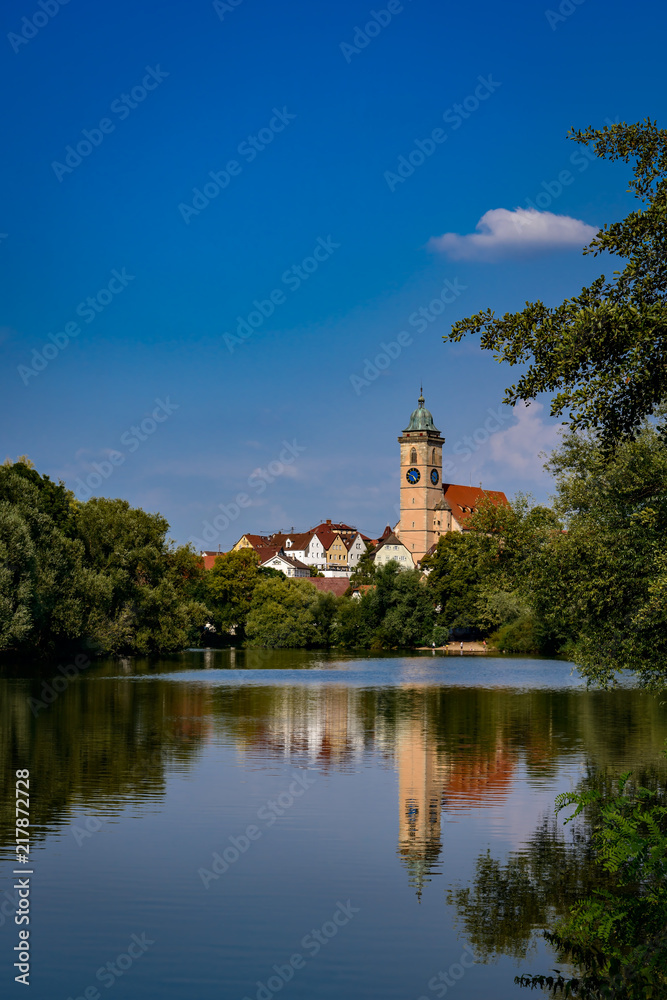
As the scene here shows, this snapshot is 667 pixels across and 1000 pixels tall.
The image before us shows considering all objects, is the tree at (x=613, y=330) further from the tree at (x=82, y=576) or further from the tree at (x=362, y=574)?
the tree at (x=362, y=574)

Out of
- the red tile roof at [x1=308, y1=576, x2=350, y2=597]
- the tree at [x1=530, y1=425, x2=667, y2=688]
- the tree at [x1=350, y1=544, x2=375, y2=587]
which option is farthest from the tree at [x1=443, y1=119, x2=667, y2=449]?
the red tile roof at [x1=308, y1=576, x2=350, y2=597]

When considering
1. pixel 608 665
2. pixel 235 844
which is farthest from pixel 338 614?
pixel 235 844

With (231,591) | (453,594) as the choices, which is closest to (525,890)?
(453,594)

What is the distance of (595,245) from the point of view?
1441cm

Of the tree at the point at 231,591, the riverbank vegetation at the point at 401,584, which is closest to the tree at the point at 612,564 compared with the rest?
the riverbank vegetation at the point at 401,584

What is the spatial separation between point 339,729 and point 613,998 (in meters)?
25.3

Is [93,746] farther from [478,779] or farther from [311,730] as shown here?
[478,779]

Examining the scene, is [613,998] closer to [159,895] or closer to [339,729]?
[159,895]

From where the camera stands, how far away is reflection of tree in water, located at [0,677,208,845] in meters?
21.0

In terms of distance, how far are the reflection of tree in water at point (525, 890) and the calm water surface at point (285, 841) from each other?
0.06 meters

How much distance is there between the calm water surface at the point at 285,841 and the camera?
11984 millimetres

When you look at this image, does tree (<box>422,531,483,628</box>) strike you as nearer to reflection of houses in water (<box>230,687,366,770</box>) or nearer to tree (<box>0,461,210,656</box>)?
tree (<box>0,461,210,656</box>)

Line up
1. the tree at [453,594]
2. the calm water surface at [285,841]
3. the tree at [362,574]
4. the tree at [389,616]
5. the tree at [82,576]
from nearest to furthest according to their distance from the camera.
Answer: the calm water surface at [285,841] → the tree at [82,576] → the tree at [389,616] → the tree at [453,594] → the tree at [362,574]

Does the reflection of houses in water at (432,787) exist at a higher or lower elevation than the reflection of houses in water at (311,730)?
higher
